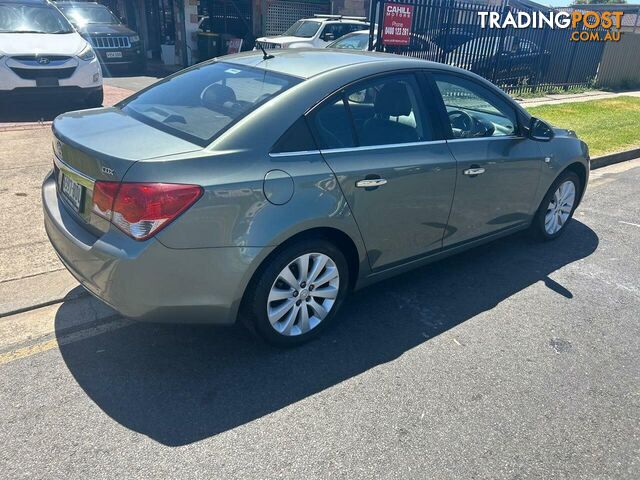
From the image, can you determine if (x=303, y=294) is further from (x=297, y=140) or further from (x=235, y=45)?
(x=235, y=45)

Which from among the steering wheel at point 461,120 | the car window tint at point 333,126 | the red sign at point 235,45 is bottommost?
the red sign at point 235,45

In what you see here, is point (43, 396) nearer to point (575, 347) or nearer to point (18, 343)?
point (18, 343)

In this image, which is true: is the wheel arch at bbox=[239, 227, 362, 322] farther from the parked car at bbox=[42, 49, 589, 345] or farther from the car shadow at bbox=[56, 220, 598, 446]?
the car shadow at bbox=[56, 220, 598, 446]

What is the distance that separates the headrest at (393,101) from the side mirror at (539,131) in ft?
4.27

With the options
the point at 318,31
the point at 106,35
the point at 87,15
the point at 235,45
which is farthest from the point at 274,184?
the point at 235,45

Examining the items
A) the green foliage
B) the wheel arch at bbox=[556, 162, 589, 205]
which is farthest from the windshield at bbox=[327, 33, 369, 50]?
the wheel arch at bbox=[556, 162, 589, 205]

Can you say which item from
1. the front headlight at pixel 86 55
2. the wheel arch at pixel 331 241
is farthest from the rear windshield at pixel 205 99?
the front headlight at pixel 86 55

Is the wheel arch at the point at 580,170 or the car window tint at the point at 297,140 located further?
the wheel arch at the point at 580,170

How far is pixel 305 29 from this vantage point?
15.0 meters

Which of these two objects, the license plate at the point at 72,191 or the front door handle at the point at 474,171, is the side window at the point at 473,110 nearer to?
the front door handle at the point at 474,171

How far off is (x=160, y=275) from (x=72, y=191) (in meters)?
0.85

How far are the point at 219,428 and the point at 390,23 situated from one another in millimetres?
9115

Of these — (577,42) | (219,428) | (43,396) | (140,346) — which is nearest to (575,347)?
(219,428)

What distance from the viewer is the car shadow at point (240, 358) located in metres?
2.64
